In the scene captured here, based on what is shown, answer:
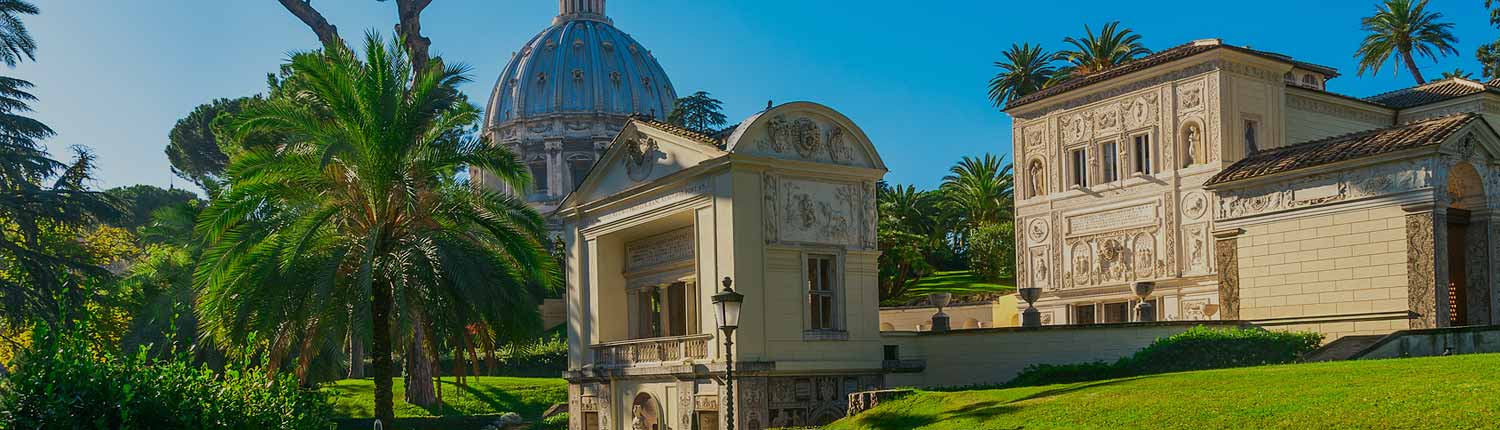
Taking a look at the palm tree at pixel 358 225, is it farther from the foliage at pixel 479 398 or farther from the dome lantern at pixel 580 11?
the dome lantern at pixel 580 11

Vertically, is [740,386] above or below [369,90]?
below

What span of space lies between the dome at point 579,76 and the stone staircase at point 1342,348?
132424 millimetres

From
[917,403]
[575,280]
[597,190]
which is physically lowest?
[917,403]

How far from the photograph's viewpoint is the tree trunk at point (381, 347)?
25.4 meters

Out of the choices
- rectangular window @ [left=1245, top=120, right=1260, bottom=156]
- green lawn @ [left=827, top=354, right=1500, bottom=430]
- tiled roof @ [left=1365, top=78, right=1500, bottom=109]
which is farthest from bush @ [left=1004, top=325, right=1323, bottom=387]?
tiled roof @ [left=1365, top=78, right=1500, bottom=109]

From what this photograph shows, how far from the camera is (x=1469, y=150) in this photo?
24781 millimetres

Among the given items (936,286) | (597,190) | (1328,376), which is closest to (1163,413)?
(1328,376)

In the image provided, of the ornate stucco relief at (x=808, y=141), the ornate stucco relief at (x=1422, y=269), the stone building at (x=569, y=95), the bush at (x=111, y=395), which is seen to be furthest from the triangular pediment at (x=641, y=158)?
the stone building at (x=569, y=95)

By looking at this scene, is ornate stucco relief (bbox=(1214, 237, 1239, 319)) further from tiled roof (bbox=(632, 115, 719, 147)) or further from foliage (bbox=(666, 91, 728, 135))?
foliage (bbox=(666, 91, 728, 135))

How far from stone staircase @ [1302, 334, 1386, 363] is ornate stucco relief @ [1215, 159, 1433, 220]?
2.81 meters

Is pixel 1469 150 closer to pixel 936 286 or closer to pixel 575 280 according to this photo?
pixel 575 280

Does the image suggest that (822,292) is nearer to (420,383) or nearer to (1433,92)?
(420,383)

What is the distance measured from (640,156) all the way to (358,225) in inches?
259

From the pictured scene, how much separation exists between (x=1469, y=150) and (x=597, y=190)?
1821 centimetres
